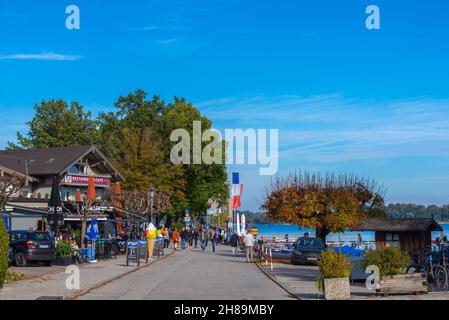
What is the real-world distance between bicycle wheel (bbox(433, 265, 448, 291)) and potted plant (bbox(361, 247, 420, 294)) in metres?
1.06

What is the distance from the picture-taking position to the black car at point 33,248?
2767 centimetres

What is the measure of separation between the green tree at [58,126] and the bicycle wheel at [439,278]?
66941 mm

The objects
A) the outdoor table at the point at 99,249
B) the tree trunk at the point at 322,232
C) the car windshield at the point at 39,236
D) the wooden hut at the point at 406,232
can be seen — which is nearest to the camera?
the car windshield at the point at 39,236

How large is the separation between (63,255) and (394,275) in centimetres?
1650

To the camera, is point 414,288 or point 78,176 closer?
point 414,288

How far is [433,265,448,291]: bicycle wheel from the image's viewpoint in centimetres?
1781

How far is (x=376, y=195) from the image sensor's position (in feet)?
172

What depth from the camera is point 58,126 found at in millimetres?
83250

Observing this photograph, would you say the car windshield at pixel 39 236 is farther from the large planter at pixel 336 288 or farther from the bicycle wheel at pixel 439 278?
the bicycle wheel at pixel 439 278

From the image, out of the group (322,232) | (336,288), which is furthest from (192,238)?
(336,288)

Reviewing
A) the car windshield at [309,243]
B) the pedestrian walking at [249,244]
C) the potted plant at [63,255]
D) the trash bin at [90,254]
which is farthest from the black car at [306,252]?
the potted plant at [63,255]
